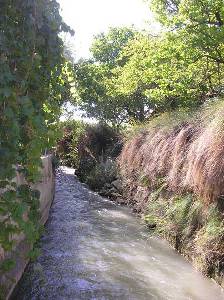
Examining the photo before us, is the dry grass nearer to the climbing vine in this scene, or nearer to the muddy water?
the muddy water

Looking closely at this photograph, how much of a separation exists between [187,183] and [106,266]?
7.70ft

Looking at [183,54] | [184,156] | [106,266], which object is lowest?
[106,266]

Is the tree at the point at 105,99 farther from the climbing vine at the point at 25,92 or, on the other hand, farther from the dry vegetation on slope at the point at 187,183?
the climbing vine at the point at 25,92

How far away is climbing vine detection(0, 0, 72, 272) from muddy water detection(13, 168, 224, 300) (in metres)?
1.42

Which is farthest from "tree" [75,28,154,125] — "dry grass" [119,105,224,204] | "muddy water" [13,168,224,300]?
"muddy water" [13,168,224,300]

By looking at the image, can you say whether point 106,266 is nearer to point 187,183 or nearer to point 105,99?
point 187,183

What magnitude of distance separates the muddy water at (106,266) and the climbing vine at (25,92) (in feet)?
4.65

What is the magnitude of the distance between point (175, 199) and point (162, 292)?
3280 millimetres

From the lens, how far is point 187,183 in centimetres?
916

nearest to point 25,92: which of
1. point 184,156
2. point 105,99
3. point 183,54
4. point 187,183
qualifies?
point 187,183

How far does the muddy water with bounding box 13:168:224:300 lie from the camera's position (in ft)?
23.1

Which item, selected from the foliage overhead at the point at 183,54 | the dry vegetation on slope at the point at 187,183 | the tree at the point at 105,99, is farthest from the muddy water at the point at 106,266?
the tree at the point at 105,99

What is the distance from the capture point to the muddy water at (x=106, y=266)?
→ 7.05 metres

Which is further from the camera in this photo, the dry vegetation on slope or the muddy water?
the dry vegetation on slope
